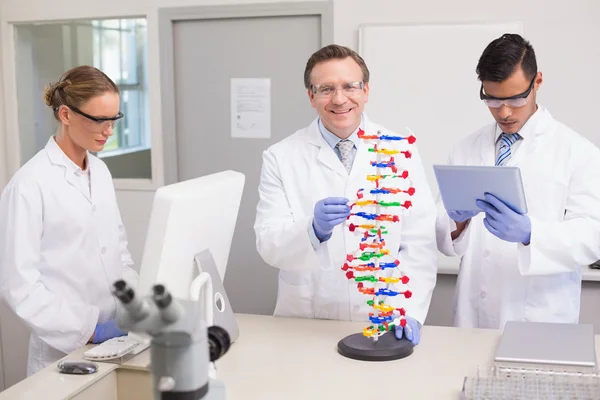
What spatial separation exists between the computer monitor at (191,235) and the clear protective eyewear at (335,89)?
0.40 metres

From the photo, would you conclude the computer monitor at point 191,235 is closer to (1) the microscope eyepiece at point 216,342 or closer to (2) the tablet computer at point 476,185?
(1) the microscope eyepiece at point 216,342

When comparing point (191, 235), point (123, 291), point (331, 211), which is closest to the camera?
point (123, 291)

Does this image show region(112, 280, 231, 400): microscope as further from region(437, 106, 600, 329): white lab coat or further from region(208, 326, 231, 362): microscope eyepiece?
region(437, 106, 600, 329): white lab coat

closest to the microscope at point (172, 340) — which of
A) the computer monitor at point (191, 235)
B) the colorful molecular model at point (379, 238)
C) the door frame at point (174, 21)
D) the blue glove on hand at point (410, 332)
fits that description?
the computer monitor at point (191, 235)

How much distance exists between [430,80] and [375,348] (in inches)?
69.1

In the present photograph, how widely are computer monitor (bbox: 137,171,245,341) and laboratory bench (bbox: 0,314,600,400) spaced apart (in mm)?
155

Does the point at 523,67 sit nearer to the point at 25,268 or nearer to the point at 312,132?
the point at 312,132

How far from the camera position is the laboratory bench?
146cm

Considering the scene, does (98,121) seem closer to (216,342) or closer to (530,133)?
(216,342)

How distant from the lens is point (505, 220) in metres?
1.82

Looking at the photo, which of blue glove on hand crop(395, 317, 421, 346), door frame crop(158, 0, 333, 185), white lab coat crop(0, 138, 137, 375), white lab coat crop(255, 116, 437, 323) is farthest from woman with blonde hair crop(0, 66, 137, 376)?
door frame crop(158, 0, 333, 185)

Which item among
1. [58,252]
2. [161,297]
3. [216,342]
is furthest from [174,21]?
[161,297]

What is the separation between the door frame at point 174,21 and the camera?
3238 millimetres

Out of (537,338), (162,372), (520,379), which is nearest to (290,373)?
(520,379)
